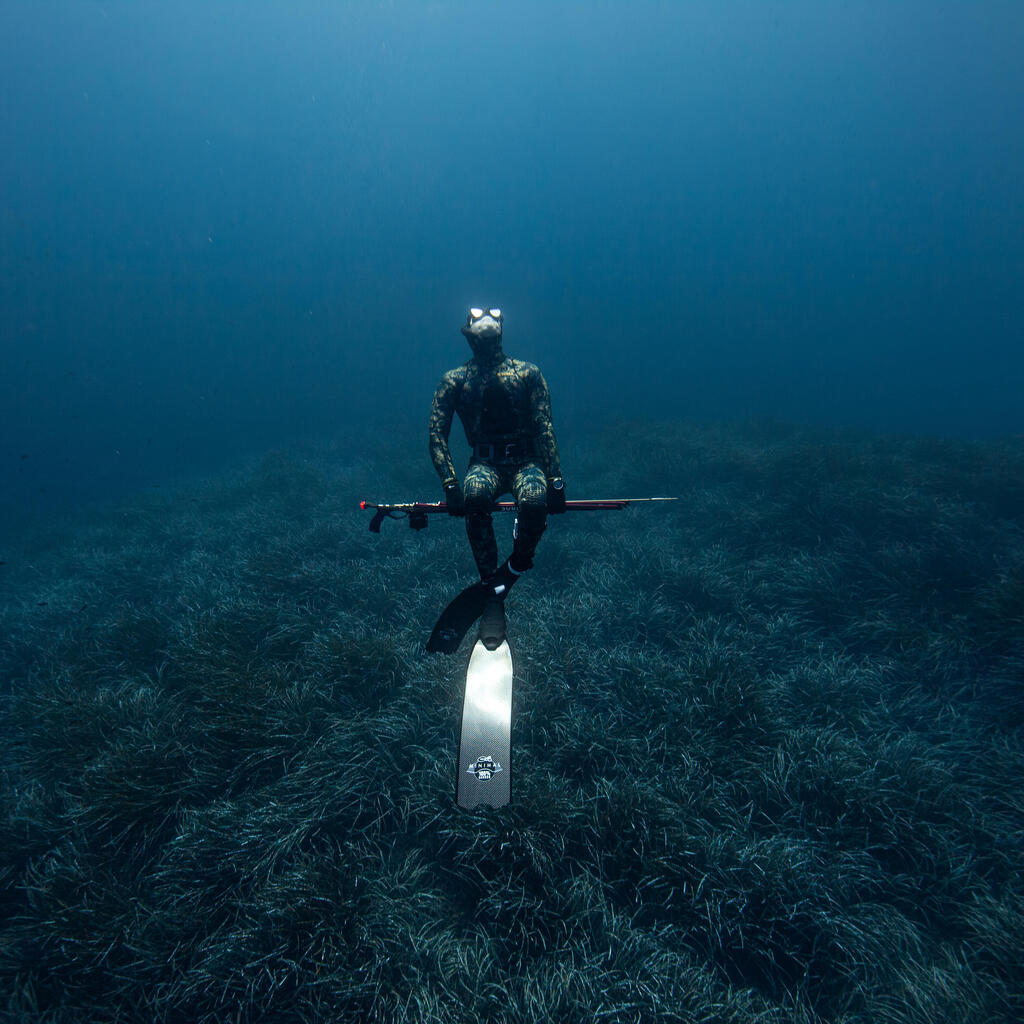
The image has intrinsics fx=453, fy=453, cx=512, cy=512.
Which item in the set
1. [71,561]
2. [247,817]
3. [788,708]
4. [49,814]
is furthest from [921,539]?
[71,561]

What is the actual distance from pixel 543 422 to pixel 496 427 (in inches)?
18.8

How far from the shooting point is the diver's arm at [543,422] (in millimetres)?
4499

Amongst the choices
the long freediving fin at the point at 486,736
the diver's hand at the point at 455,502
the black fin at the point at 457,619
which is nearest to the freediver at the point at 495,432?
the diver's hand at the point at 455,502

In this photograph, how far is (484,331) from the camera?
439 cm

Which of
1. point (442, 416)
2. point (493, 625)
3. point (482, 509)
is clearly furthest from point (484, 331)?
point (493, 625)

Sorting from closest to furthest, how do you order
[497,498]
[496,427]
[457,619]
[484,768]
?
[484,768] → [497,498] → [496,427] → [457,619]

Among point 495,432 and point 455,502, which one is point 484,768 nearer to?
point 455,502

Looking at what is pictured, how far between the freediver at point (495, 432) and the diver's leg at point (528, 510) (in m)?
0.01

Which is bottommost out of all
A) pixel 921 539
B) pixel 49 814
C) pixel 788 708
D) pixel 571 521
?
pixel 49 814

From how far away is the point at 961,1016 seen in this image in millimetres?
2910

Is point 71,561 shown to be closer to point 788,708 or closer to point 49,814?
point 49,814

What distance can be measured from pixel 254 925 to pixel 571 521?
9.27 metres

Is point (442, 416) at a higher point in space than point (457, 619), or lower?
higher

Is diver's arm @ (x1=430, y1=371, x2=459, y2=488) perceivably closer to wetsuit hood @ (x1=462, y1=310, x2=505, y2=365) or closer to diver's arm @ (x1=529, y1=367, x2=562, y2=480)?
wetsuit hood @ (x1=462, y1=310, x2=505, y2=365)
